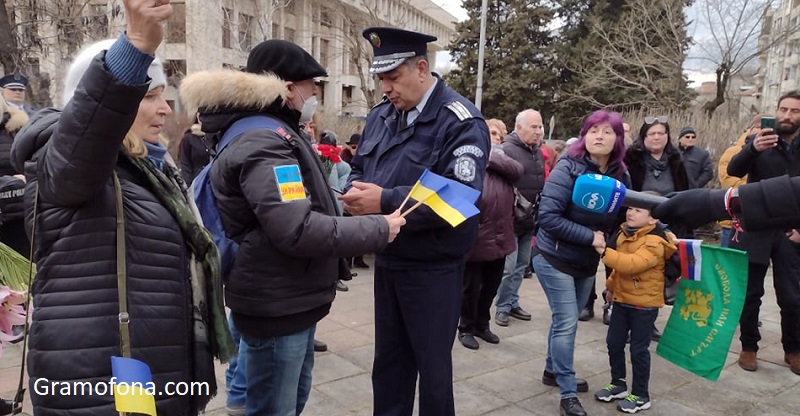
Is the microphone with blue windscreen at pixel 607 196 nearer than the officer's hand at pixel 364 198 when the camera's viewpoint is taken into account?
Yes

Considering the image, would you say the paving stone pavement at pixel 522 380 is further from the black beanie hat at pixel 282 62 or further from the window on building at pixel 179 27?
the window on building at pixel 179 27

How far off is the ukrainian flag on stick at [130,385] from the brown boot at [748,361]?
4.80m

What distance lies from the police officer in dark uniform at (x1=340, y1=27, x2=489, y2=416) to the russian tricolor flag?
4.91 feet

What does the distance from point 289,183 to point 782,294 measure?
4512 mm

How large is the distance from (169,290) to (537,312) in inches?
199

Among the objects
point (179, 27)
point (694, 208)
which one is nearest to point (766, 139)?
point (694, 208)

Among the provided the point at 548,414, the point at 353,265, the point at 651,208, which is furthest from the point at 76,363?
the point at 353,265

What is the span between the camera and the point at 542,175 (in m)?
6.20

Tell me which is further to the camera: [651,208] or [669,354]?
[669,354]

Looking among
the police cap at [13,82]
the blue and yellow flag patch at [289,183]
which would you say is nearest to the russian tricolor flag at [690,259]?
the blue and yellow flag patch at [289,183]

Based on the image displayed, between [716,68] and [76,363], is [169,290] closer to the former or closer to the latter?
[76,363]

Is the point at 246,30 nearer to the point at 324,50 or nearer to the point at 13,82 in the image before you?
the point at 13,82

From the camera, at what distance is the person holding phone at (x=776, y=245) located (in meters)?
4.56

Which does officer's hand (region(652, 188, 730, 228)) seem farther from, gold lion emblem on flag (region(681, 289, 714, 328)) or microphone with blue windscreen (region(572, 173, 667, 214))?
gold lion emblem on flag (region(681, 289, 714, 328))
